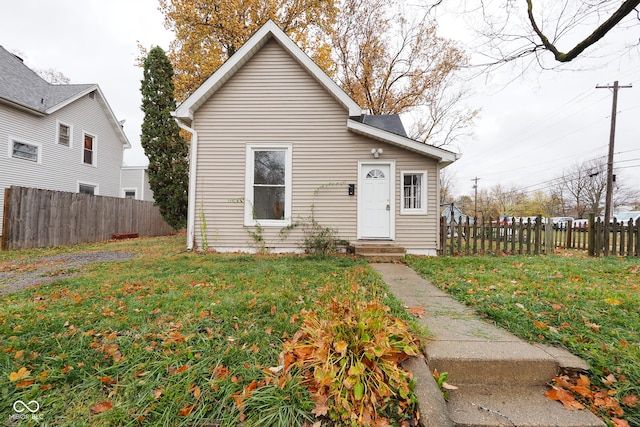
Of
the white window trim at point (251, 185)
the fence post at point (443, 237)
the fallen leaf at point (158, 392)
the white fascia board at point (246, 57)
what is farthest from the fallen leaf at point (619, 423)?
the white fascia board at point (246, 57)

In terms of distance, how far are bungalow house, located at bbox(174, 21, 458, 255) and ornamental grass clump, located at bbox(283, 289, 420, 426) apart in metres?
5.33

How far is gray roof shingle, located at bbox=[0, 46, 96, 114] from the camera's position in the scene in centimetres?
1102

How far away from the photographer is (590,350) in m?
2.01

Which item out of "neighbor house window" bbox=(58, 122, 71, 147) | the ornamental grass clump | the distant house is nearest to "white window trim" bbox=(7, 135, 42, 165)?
the distant house

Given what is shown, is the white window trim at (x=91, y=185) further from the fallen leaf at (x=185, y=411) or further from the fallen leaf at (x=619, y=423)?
the fallen leaf at (x=619, y=423)

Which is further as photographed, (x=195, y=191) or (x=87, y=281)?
(x=195, y=191)

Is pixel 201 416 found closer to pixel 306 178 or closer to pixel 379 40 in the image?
pixel 306 178

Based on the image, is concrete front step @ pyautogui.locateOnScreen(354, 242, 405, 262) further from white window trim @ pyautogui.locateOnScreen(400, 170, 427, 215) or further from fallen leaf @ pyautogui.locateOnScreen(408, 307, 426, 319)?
fallen leaf @ pyautogui.locateOnScreen(408, 307, 426, 319)

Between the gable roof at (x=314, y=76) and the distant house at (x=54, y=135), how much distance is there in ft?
32.0

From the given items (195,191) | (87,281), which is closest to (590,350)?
(87,281)

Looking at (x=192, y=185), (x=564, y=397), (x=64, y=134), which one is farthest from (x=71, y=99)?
(x=564, y=397)

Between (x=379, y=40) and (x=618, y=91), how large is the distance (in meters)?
14.2

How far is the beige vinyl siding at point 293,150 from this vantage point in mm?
7301

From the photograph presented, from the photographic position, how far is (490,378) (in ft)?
6.15
